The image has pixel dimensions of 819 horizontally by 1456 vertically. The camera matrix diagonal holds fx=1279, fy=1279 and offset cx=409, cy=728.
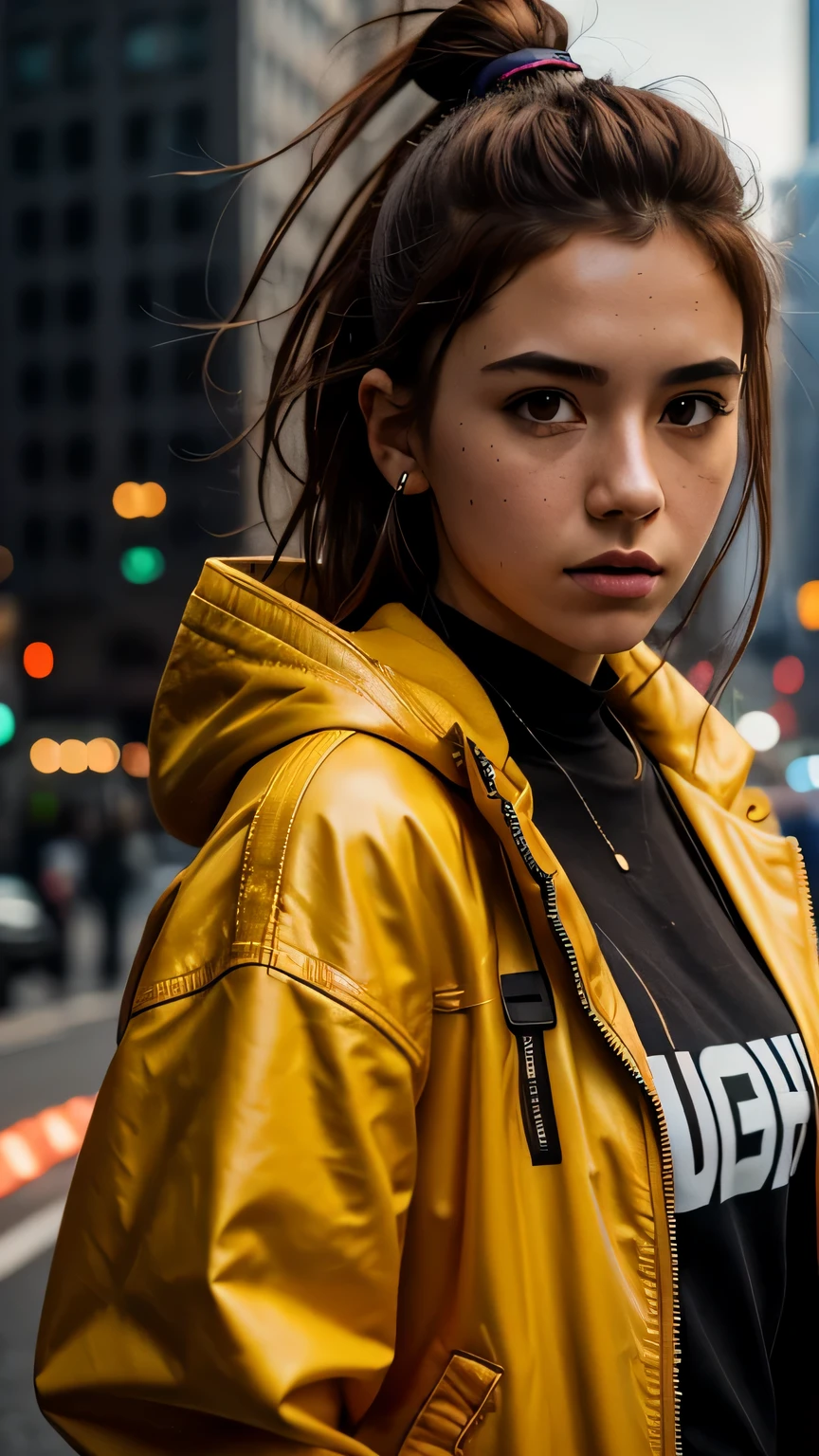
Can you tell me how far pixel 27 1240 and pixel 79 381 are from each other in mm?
52575

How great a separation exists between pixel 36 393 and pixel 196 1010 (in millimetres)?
57963

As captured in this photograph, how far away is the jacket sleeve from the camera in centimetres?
96

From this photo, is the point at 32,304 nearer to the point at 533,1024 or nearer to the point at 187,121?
the point at 187,121

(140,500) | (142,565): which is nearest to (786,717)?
(142,565)

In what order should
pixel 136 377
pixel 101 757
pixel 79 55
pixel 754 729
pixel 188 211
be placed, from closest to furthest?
pixel 754 729 → pixel 101 757 → pixel 188 211 → pixel 136 377 → pixel 79 55

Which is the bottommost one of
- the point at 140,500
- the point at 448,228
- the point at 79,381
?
the point at 448,228

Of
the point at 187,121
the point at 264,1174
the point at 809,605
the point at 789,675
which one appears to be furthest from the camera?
the point at 187,121

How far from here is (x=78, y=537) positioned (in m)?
52.2

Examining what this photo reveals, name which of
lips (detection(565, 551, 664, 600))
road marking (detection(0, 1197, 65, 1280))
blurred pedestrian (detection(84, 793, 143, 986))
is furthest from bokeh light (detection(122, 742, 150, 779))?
lips (detection(565, 551, 664, 600))

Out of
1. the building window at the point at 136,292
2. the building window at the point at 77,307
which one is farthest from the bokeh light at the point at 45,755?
the building window at the point at 77,307

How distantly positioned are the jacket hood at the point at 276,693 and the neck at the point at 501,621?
0.05 meters

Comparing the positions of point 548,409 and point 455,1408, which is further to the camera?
point 548,409

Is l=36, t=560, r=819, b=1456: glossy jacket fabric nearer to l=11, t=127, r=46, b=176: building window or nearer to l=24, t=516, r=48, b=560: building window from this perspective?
l=24, t=516, r=48, b=560: building window

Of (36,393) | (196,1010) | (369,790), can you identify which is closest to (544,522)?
(369,790)
